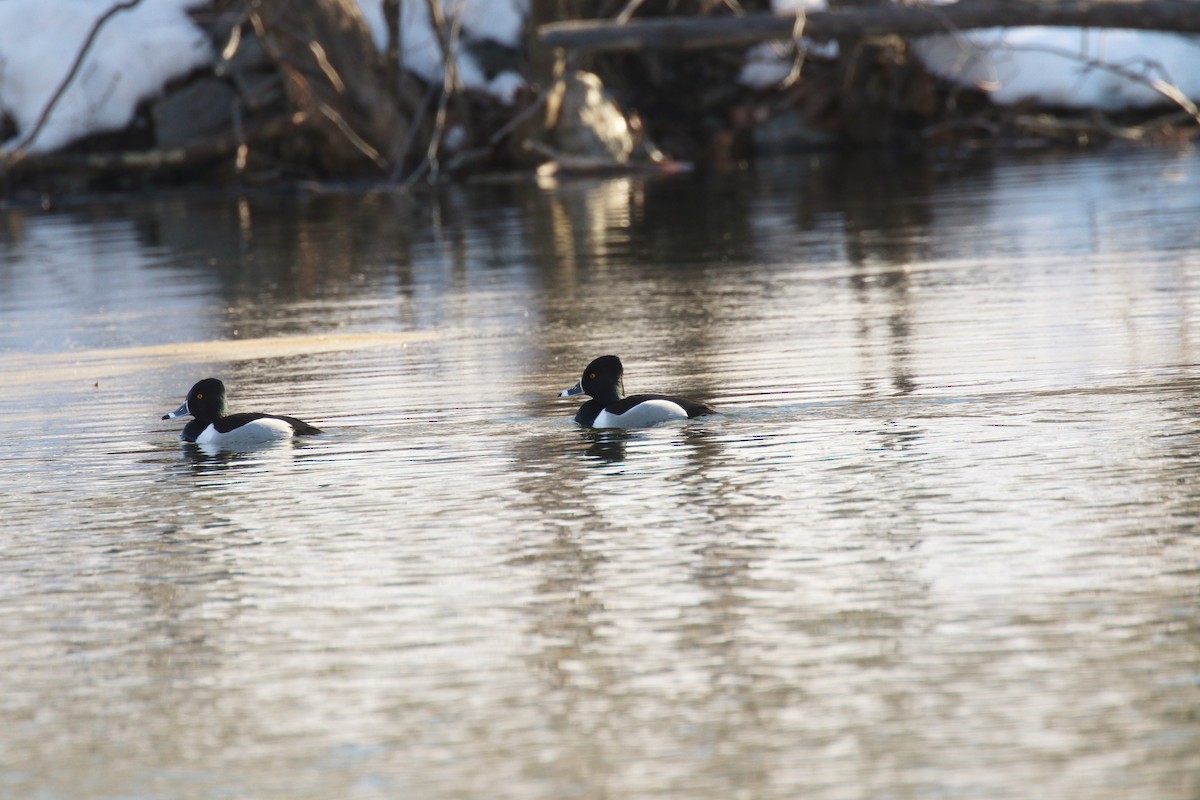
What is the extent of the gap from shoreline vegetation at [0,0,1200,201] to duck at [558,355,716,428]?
1546 cm

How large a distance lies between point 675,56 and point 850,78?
4198 millimetres

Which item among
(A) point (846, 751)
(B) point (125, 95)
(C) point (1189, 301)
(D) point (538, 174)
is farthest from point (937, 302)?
(B) point (125, 95)

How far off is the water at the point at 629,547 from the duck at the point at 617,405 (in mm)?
87

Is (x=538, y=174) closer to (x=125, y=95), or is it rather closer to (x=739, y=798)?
(x=125, y=95)

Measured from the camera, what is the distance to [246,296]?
56.9ft

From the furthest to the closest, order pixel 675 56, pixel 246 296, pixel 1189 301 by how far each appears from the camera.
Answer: pixel 675 56 < pixel 246 296 < pixel 1189 301

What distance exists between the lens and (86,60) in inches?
1346

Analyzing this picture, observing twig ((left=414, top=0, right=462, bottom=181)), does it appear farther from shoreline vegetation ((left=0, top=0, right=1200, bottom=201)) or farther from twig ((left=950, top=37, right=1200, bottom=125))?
twig ((left=950, top=37, right=1200, bottom=125))

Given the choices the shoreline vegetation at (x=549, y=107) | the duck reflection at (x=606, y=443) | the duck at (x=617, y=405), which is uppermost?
the shoreline vegetation at (x=549, y=107)

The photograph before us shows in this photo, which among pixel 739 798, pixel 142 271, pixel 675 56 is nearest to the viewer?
pixel 739 798

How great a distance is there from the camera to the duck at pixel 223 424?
33.0 ft

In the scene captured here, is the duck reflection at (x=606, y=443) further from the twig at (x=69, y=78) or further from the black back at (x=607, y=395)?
the twig at (x=69, y=78)

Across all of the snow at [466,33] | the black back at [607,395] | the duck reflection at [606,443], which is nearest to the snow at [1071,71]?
the snow at [466,33]

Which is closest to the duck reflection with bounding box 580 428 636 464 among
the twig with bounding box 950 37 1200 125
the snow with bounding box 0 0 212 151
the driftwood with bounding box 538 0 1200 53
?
A: the twig with bounding box 950 37 1200 125
